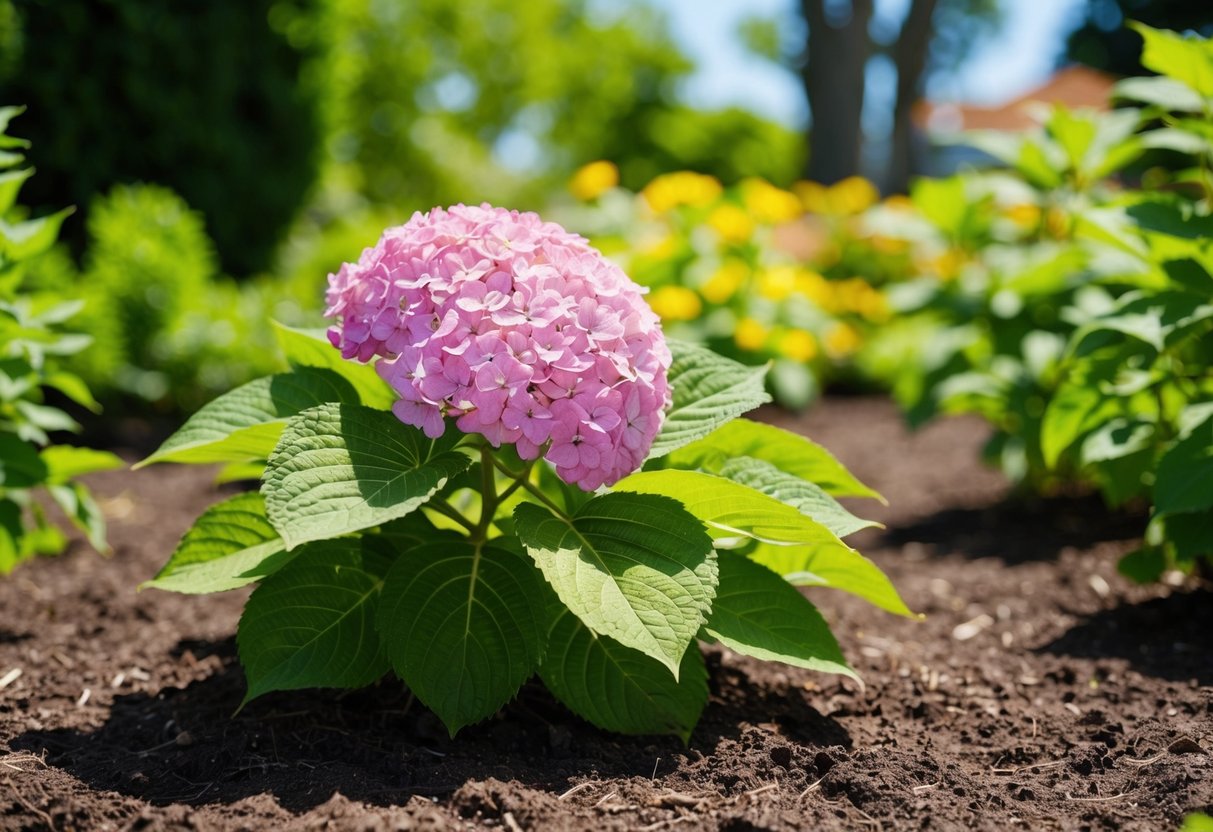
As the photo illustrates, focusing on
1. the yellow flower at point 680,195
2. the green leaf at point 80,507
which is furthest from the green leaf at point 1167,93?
the yellow flower at point 680,195

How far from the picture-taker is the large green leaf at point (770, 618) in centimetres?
210

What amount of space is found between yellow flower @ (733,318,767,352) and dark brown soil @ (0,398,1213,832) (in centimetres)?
272

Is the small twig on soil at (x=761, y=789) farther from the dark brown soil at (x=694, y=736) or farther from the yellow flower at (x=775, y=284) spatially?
the yellow flower at (x=775, y=284)

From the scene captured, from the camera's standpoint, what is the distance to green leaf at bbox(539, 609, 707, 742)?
210 centimetres

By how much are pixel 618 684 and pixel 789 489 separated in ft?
1.72

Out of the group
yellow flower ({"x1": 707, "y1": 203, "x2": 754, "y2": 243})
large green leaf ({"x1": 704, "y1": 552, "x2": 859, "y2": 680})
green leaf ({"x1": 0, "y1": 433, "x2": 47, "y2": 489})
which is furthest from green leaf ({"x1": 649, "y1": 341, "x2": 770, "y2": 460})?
yellow flower ({"x1": 707, "y1": 203, "x2": 754, "y2": 243})

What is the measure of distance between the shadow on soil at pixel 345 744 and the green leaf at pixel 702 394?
0.59m

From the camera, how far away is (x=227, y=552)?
2.17 m

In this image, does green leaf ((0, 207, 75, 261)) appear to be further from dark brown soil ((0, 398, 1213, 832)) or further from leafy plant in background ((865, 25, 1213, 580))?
leafy plant in background ((865, 25, 1213, 580))

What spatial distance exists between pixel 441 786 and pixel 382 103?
64.7 ft

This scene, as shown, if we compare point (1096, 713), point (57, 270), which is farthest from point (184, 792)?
point (57, 270)

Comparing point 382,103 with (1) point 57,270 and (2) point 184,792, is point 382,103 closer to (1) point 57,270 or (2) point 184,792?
(1) point 57,270

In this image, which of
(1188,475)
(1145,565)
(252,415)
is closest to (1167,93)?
(1188,475)

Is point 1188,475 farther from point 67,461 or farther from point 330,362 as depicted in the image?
point 67,461
